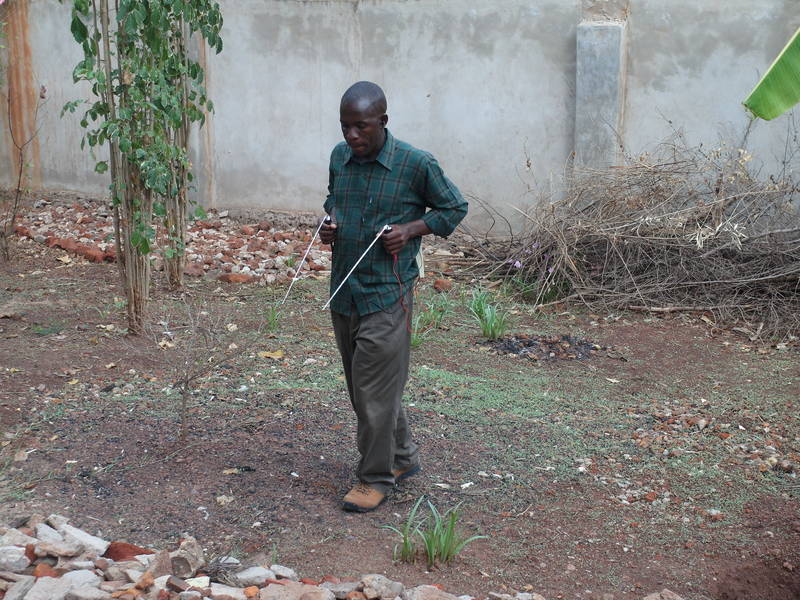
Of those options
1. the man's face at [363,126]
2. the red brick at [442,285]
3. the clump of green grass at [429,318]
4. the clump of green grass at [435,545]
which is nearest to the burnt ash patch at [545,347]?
the clump of green grass at [429,318]

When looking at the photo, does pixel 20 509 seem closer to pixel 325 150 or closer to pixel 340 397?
pixel 340 397

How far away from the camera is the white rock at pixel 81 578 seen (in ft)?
9.97

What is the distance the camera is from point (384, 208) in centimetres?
380

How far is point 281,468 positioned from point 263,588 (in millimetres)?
1156

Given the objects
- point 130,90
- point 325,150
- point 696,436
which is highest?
point 130,90

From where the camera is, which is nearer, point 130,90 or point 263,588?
point 263,588

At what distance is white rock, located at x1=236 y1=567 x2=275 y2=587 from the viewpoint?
A: 3246 mm

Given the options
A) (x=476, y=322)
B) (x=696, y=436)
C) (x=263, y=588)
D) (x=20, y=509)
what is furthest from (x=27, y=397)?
(x=696, y=436)

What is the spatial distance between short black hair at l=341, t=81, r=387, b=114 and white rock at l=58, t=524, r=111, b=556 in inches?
74.9

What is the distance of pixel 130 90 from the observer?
228 inches

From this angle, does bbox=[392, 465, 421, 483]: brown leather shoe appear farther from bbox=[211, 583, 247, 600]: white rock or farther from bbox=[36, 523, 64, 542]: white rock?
bbox=[36, 523, 64, 542]: white rock

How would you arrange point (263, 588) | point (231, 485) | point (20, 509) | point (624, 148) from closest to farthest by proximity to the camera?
point (263, 588) < point (20, 509) < point (231, 485) < point (624, 148)

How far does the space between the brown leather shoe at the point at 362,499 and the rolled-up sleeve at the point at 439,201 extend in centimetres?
114

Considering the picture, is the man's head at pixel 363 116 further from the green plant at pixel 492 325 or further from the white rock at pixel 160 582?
the green plant at pixel 492 325
